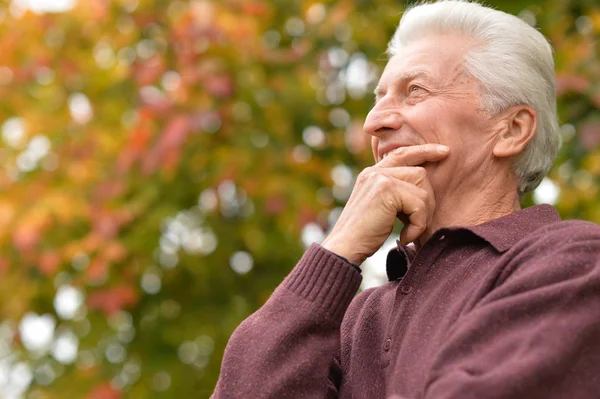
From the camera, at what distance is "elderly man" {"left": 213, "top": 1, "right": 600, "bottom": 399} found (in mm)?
1748

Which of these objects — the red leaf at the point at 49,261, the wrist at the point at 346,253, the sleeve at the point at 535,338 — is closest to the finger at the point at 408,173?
the wrist at the point at 346,253

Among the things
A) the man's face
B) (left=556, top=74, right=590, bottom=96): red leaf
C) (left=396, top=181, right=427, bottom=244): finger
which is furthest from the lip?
(left=556, top=74, right=590, bottom=96): red leaf

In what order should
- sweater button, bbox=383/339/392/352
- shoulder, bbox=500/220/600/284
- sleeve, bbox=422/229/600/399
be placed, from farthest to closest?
1. sweater button, bbox=383/339/392/352
2. shoulder, bbox=500/220/600/284
3. sleeve, bbox=422/229/600/399

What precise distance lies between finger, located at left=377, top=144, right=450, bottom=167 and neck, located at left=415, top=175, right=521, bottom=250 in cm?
11

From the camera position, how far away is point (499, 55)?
2342mm

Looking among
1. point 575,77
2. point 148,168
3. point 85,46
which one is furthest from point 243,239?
point 575,77

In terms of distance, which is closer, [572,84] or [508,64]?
[508,64]

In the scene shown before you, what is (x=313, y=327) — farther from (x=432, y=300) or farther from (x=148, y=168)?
(x=148, y=168)

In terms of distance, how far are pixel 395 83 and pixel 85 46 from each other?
10.7 ft

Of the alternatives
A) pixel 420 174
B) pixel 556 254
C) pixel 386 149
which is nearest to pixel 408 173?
pixel 420 174

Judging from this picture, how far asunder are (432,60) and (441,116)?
173mm

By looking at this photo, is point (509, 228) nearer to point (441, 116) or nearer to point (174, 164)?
point (441, 116)

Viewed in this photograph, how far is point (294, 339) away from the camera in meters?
2.01

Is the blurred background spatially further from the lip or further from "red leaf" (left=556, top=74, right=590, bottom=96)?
the lip
